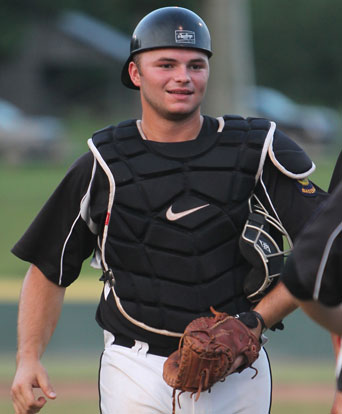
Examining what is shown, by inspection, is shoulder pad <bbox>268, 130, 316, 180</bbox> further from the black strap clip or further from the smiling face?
the black strap clip

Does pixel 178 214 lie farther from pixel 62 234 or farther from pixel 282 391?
pixel 282 391

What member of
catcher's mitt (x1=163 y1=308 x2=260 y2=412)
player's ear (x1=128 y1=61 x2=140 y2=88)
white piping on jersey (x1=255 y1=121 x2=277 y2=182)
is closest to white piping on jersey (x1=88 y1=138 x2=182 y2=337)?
catcher's mitt (x1=163 y1=308 x2=260 y2=412)

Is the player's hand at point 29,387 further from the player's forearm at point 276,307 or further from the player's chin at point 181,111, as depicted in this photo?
the player's chin at point 181,111

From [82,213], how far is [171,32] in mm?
802

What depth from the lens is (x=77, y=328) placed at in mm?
9578

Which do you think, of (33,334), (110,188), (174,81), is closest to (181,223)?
(110,188)

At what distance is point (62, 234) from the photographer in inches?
157

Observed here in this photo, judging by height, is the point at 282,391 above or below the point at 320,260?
below

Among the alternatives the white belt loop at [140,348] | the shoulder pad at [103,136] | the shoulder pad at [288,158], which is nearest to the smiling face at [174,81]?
the shoulder pad at [103,136]

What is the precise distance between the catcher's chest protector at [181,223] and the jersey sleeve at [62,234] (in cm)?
16

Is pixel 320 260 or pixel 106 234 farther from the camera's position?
pixel 106 234

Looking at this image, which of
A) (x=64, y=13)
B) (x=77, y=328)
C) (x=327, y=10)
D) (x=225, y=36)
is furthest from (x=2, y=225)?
(x=327, y=10)

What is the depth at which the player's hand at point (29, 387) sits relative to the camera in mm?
3721

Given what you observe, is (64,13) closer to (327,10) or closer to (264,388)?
(327,10)
